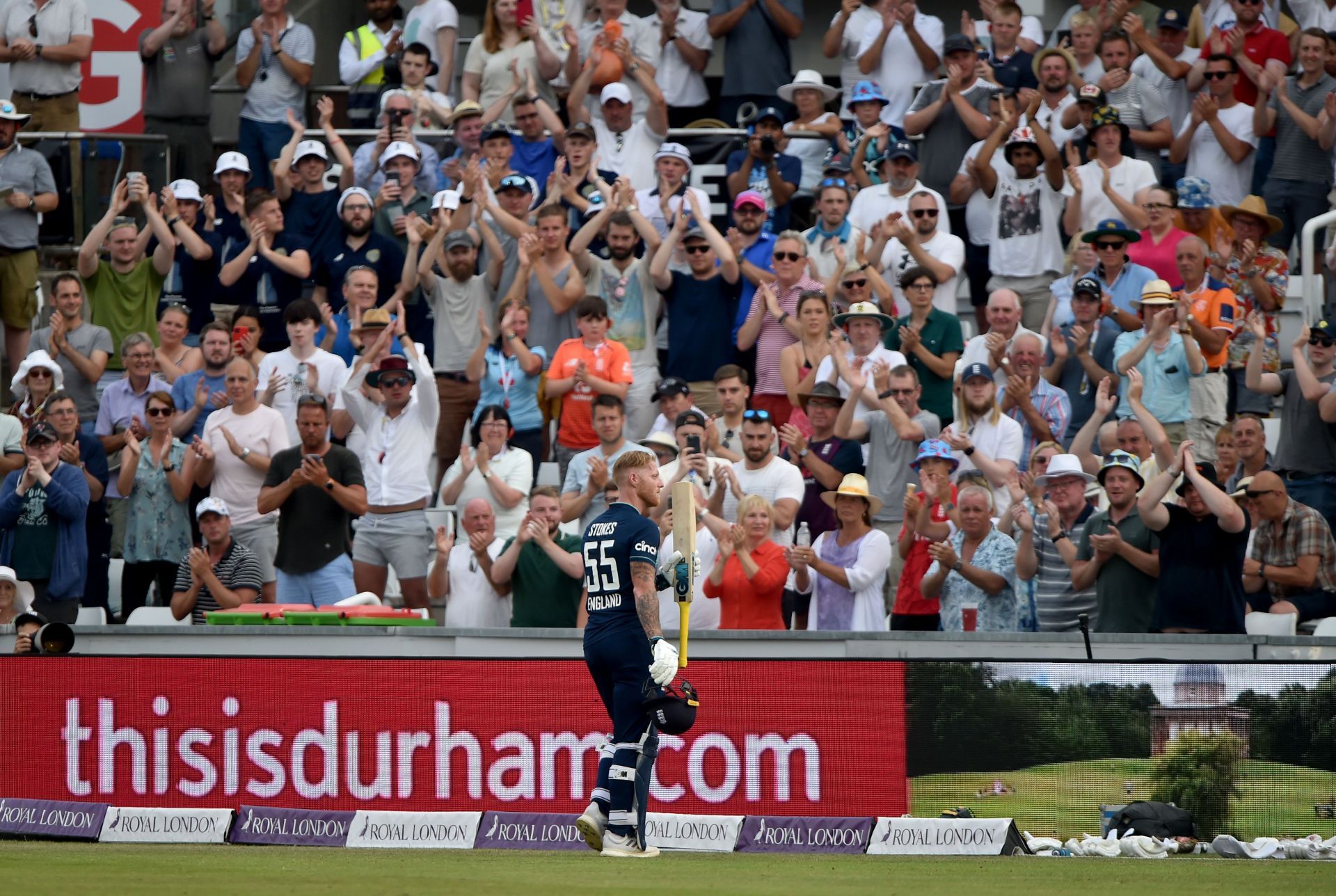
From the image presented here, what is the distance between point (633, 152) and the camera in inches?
717

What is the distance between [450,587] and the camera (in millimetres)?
14078

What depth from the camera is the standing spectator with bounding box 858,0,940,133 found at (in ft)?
60.7

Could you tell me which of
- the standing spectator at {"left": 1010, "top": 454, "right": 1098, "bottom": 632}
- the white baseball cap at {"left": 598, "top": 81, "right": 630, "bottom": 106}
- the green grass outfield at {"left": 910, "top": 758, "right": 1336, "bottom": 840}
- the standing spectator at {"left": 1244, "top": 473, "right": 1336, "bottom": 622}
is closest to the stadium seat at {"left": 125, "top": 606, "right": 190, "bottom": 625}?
the green grass outfield at {"left": 910, "top": 758, "right": 1336, "bottom": 840}

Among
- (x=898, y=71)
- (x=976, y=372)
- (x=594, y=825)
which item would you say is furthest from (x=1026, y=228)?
(x=594, y=825)

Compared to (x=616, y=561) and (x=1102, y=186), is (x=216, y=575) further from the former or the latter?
(x=1102, y=186)

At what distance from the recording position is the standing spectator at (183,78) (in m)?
19.0

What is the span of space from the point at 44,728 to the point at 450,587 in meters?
3.09

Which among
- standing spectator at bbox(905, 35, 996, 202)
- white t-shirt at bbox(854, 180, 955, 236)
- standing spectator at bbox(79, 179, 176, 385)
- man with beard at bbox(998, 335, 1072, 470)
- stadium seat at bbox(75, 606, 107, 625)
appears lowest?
stadium seat at bbox(75, 606, 107, 625)

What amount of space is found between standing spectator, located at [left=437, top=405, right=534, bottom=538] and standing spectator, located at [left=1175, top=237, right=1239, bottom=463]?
5.20m

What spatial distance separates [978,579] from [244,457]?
5909 mm

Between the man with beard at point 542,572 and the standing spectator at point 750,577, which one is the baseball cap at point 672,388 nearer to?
the man with beard at point 542,572

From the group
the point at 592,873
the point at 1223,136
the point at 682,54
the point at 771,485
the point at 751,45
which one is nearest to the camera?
the point at 592,873

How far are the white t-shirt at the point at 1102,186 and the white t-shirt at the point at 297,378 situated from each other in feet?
21.6

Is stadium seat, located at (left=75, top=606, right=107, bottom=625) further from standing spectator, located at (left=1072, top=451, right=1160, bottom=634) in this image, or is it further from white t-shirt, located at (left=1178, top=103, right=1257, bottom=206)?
white t-shirt, located at (left=1178, top=103, right=1257, bottom=206)
